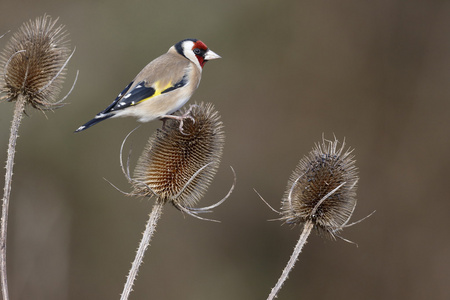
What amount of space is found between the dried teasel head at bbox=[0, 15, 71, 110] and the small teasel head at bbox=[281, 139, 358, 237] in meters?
2.40

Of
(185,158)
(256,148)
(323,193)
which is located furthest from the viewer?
(256,148)

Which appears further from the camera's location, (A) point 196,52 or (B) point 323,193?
(A) point 196,52

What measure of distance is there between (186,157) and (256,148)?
586 cm

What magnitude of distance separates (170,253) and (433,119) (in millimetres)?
5454

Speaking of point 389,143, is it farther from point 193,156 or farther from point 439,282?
point 193,156

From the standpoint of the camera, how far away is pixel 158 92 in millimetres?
6078

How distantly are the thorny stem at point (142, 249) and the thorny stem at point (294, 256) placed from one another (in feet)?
3.38

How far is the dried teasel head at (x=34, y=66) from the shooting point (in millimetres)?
5621

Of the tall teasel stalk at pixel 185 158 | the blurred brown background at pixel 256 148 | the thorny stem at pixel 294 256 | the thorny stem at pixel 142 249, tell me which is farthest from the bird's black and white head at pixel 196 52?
the blurred brown background at pixel 256 148

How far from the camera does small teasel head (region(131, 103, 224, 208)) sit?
566 centimetres

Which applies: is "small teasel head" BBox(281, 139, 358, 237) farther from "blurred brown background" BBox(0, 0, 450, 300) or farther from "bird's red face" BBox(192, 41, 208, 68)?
"blurred brown background" BBox(0, 0, 450, 300)

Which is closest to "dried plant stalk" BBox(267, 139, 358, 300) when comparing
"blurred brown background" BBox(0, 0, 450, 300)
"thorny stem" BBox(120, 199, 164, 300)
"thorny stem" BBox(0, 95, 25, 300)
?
"thorny stem" BBox(120, 199, 164, 300)

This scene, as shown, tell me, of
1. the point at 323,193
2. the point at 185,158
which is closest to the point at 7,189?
the point at 185,158

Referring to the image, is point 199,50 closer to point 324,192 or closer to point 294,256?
point 324,192
